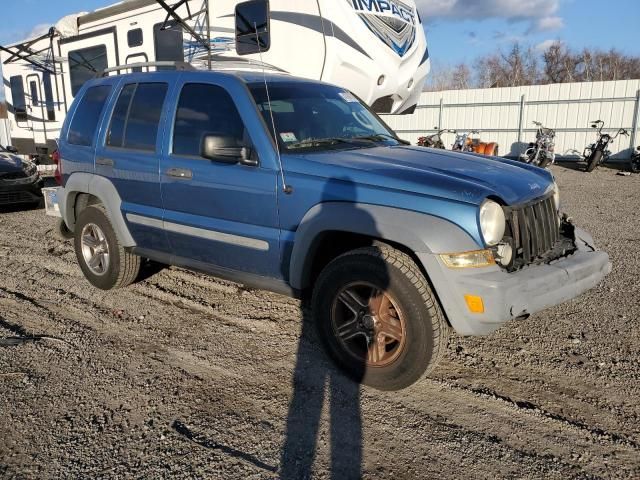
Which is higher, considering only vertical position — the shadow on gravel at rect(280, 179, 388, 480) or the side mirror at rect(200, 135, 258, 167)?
the side mirror at rect(200, 135, 258, 167)

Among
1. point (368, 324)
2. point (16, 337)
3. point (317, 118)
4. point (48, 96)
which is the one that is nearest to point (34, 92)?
point (48, 96)

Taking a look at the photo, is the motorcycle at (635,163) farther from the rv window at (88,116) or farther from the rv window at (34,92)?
the rv window at (34,92)

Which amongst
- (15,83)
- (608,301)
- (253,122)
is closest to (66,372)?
(253,122)

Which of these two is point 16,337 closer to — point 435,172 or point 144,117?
point 144,117

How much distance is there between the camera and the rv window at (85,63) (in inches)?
389

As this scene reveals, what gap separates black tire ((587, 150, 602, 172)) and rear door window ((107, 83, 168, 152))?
13.9m

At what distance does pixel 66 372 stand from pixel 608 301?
4.43 metres

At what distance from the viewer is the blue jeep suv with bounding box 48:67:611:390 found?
9.78ft

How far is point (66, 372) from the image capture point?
3.54 meters

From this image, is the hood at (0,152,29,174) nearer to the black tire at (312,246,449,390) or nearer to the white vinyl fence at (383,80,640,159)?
the black tire at (312,246,449,390)

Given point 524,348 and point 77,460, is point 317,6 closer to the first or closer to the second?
point 524,348

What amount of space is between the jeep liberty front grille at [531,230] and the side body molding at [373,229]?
0.42m

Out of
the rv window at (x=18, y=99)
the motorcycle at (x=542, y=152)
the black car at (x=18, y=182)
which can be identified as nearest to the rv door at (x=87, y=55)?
the black car at (x=18, y=182)

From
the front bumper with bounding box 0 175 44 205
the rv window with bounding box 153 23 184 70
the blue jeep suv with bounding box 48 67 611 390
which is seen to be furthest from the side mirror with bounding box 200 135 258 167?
the front bumper with bounding box 0 175 44 205
